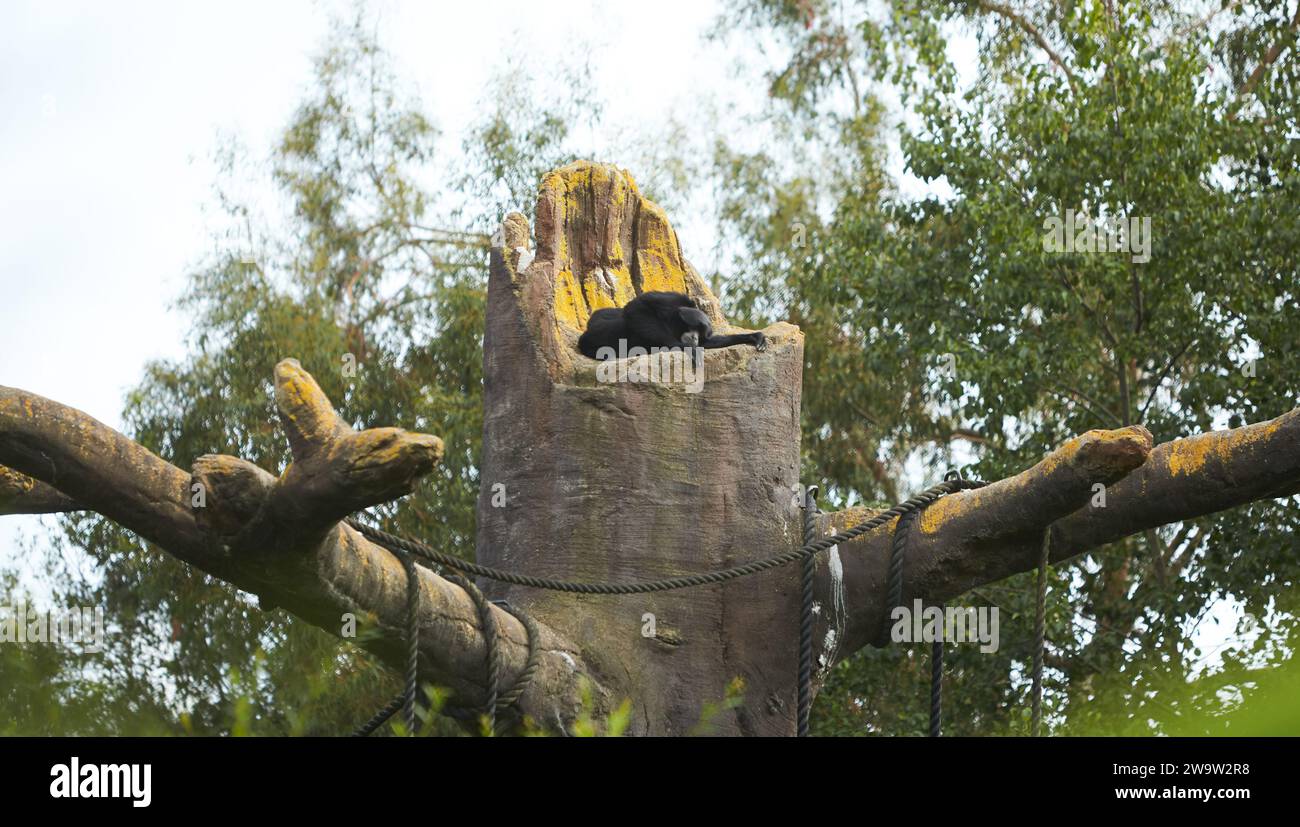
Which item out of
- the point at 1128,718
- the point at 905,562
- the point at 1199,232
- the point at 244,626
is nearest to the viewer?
the point at 905,562

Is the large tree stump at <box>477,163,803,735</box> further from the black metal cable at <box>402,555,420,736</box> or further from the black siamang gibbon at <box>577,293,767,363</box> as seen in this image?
the black metal cable at <box>402,555,420,736</box>

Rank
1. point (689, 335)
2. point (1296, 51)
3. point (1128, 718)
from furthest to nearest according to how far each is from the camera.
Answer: point (1296, 51)
point (1128, 718)
point (689, 335)

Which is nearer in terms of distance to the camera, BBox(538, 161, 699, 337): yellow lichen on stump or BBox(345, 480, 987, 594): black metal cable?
BBox(345, 480, 987, 594): black metal cable

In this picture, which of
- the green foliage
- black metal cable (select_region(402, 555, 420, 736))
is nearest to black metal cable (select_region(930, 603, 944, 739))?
black metal cable (select_region(402, 555, 420, 736))

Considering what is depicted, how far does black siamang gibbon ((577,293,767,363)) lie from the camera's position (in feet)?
17.9

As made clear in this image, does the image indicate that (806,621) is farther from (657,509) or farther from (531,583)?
(531,583)

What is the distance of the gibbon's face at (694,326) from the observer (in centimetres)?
616

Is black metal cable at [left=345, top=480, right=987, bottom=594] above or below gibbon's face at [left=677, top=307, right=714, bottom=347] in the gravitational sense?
below

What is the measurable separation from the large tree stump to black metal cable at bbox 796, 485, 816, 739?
146 mm

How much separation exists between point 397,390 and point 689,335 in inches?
364
